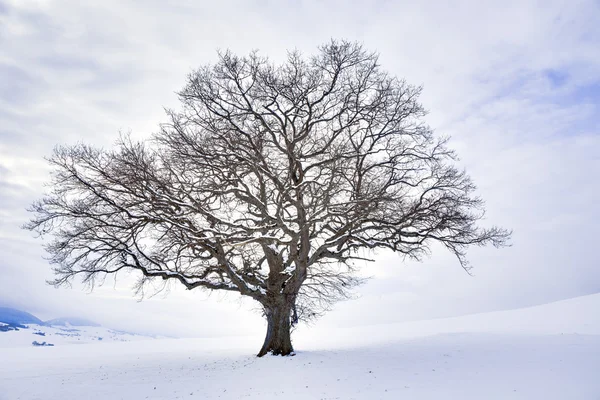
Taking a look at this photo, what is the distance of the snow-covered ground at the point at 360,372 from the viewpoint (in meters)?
8.95

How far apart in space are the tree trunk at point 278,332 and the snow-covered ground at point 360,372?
0.70m

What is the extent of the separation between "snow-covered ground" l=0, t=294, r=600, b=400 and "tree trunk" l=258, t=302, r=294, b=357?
70cm

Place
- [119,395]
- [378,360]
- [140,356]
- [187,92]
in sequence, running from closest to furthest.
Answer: [119,395]
[378,360]
[187,92]
[140,356]

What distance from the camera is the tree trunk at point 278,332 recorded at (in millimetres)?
14273

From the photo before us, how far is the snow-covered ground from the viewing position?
8.95 m

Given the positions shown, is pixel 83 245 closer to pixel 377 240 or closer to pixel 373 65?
pixel 377 240

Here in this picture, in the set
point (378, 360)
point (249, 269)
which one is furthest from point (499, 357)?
point (249, 269)

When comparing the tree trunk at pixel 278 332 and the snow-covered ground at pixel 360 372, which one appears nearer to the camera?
the snow-covered ground at pixel 360 372

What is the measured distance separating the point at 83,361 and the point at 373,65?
55.5 ft

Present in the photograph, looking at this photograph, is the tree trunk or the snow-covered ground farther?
the tree trunk

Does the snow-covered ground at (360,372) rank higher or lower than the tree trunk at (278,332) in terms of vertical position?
lower

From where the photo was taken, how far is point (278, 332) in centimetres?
1448

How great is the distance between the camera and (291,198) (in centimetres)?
1396

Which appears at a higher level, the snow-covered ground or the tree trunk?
the tree trunk
